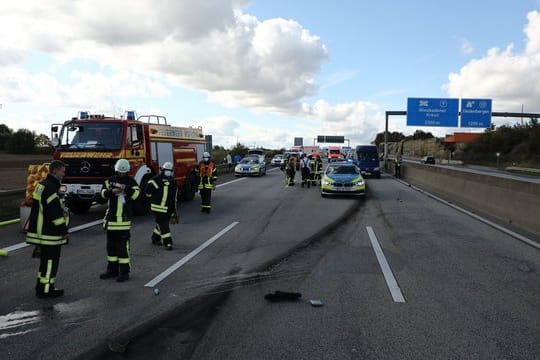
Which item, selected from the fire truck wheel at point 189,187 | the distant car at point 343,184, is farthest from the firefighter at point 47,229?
the distant car at point 343,184

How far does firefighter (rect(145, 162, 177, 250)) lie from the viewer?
28.4ft

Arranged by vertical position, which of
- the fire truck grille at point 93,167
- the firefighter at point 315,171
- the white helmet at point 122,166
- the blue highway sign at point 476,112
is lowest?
the firefighter at point 315,171

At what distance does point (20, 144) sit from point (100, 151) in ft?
156

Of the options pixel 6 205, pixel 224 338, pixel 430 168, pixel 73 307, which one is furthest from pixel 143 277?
pixel 430 168

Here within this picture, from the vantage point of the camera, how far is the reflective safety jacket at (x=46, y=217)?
227 inches

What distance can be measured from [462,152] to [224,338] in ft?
288

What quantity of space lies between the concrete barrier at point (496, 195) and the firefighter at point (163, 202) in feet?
26.5

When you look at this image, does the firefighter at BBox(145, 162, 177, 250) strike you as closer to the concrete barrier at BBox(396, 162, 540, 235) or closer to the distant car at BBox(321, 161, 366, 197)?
the concrete barrier at BBox(396, 162, 540, 235)

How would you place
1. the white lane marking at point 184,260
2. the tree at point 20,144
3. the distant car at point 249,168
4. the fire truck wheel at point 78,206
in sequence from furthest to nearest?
the tree at point 20,144 < the distant car at point 249,168 < the fire truck wheel at point 78,206 < the white lane marking at point 184,260

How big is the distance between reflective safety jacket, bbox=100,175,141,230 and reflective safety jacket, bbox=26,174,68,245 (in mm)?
873

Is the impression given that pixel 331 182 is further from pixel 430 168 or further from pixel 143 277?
pixel 143 277

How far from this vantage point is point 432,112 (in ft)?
113

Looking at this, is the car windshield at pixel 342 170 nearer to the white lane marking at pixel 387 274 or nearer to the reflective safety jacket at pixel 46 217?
the white lane marking at pixel 387 274

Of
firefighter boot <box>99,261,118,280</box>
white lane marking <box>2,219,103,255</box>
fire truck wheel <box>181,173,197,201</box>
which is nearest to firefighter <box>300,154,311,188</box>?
fire truck wheel <box>181,173,197,201</box>
